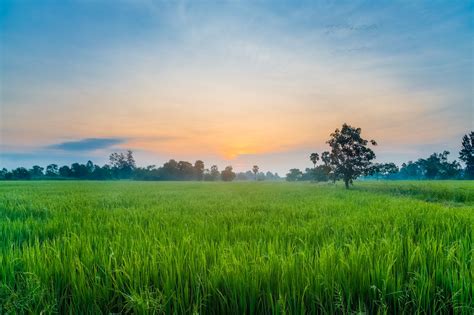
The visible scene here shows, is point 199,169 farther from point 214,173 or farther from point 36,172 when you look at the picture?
point 36,172

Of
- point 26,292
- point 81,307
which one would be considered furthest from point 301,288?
point 26,292

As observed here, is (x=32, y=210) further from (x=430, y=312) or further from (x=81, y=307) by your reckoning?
(x=430, y=312)

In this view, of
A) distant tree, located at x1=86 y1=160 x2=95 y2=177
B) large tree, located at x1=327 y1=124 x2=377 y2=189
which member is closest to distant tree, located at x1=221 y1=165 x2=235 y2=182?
distant tree, located at x1=86 y1=160 x2=95 y2=177

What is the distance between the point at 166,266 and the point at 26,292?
1.09 metres

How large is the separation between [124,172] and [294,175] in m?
90.9

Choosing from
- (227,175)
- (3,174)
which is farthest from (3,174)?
(227,175)

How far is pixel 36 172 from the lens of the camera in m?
96.7

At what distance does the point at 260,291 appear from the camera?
2.01 metres

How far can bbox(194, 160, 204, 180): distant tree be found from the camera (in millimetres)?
140938

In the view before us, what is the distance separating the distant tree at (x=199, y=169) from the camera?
141m

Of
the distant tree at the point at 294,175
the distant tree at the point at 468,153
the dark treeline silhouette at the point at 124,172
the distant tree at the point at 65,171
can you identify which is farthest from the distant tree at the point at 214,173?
the distant tree at the point at 468,153

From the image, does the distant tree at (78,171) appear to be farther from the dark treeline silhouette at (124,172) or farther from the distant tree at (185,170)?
the distant tree at (185,170)

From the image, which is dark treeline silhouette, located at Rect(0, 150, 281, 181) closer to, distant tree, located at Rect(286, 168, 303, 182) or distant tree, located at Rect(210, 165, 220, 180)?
distant tree, located at Rect(210, 165, 220, 180)

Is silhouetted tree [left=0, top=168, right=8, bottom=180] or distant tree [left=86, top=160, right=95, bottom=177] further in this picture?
distant tree [left=86, top=160, right=95, bottom=177]
